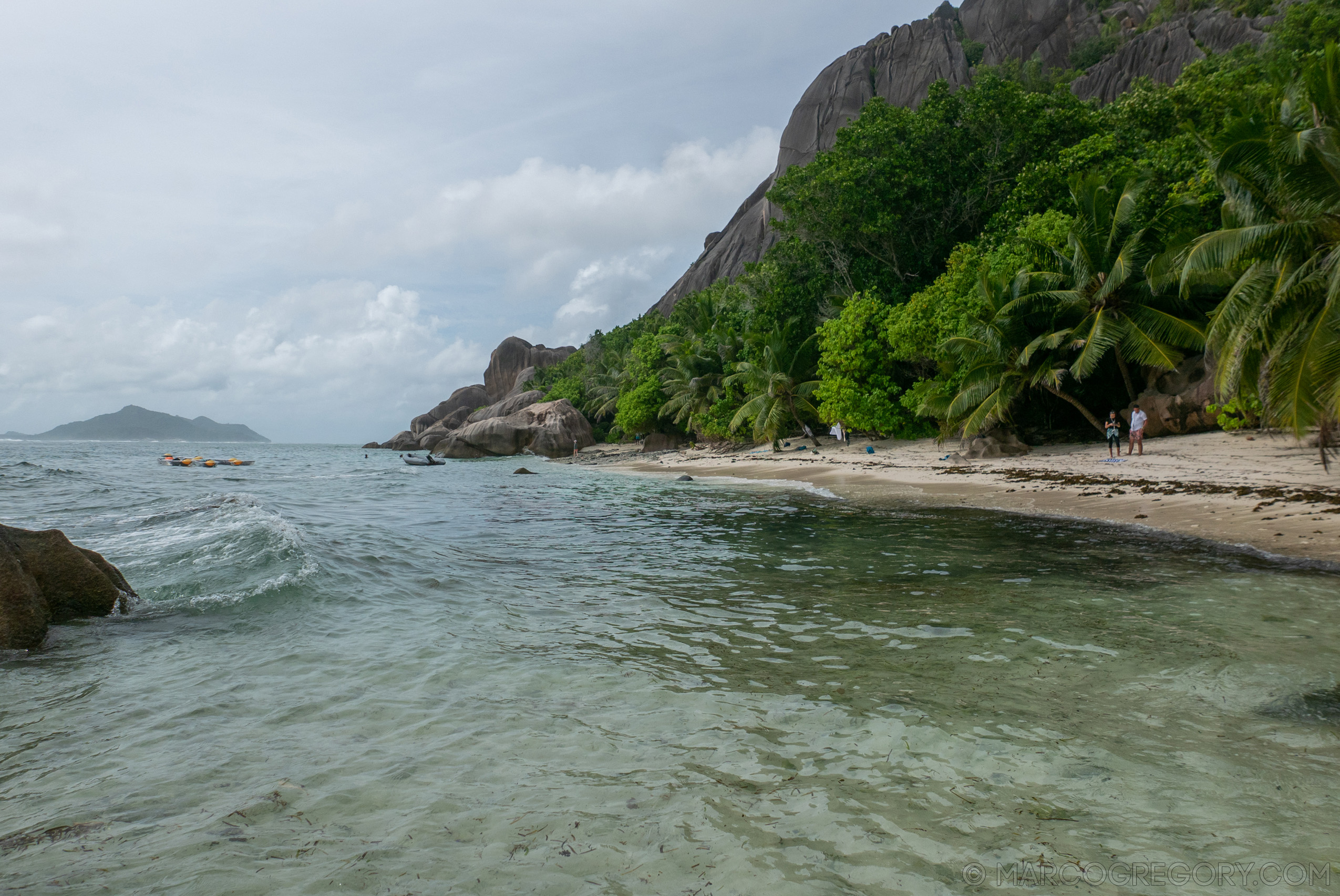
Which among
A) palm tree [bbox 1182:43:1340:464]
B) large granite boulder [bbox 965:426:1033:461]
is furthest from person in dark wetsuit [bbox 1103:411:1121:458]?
palm tree [bbox 1182:43:1340:464]

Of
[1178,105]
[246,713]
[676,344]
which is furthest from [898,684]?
[676,344]

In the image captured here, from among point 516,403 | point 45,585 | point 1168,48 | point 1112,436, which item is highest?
point 1168,48

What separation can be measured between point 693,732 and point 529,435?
2007 inches

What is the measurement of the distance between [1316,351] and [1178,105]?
22.6m

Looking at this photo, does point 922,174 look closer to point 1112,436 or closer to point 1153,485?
point 1112,436

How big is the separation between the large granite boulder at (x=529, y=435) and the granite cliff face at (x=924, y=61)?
2058cm

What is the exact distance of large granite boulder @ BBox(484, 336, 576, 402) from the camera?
88500mm

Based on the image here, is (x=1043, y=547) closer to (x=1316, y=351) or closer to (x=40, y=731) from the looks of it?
(x=1316, y=351)

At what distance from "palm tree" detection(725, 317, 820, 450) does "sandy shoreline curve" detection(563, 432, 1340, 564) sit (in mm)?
5896

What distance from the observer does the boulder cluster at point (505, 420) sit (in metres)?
53.3

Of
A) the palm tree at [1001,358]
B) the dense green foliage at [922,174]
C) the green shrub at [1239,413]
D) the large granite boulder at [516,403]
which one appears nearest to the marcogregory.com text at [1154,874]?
the green shrub at [1239,413]

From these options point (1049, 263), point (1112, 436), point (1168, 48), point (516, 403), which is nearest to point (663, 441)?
point (516, 403)

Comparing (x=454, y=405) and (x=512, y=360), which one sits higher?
(x=512, y=360)

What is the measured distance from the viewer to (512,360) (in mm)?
89500
